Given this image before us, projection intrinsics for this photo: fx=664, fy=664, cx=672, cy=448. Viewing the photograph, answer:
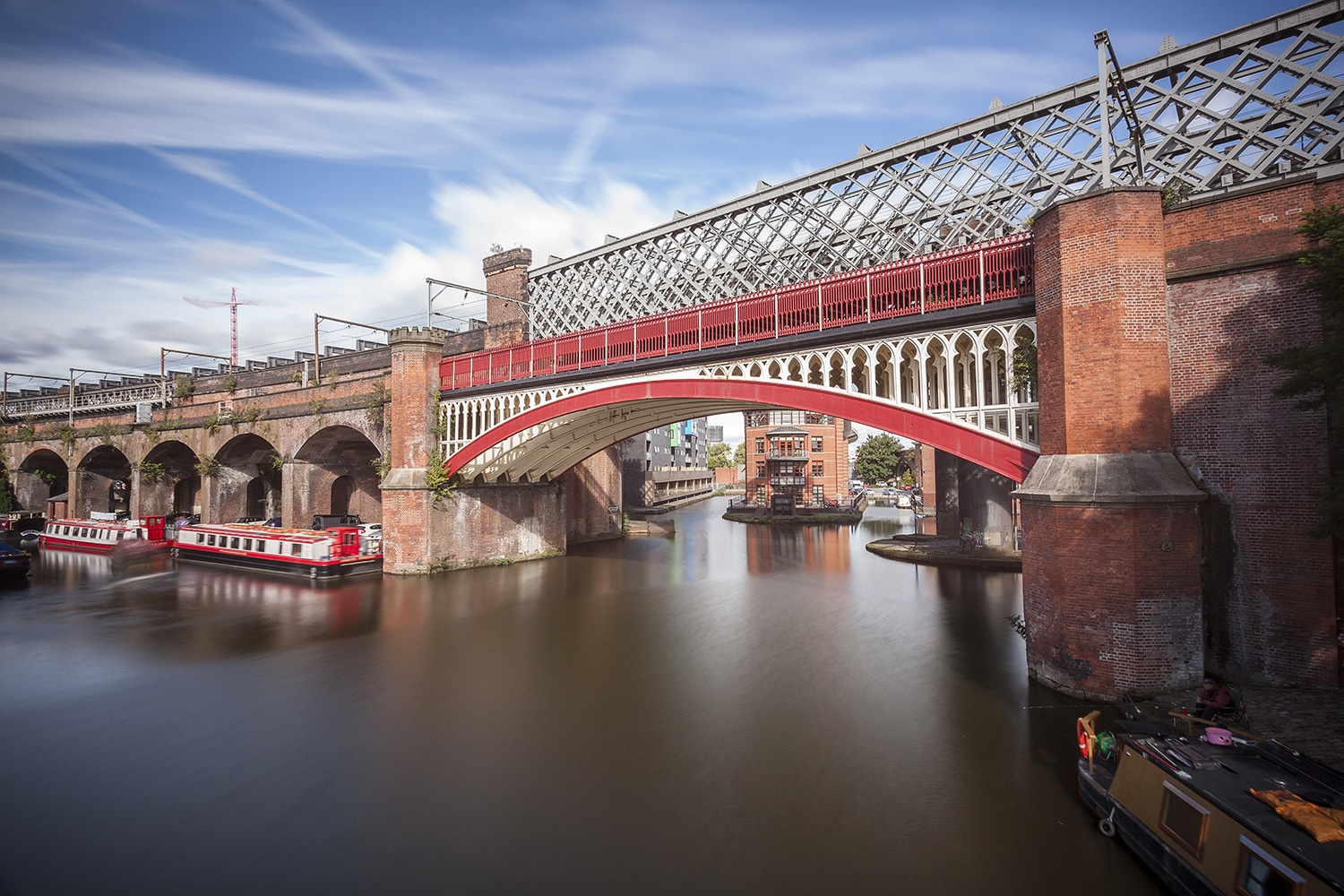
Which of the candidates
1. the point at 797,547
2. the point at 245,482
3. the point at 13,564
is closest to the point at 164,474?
the point at 245,482

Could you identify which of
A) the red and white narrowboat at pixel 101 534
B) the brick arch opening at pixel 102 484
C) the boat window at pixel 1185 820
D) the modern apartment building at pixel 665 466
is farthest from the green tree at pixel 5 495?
the boat window at pixel 1185 820

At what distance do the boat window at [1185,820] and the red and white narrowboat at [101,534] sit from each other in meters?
40.9

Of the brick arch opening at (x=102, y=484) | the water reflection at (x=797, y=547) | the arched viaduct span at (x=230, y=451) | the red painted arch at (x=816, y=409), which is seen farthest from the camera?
the brick arch opening at (x=102, y=484)

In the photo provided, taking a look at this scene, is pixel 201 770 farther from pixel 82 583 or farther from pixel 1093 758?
pixel 82 583

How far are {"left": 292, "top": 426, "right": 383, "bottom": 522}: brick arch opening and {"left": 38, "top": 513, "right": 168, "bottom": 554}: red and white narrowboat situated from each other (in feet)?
27.0

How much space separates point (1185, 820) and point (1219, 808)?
1.77 ft

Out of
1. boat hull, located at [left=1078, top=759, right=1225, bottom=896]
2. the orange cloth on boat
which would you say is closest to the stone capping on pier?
boat hull, located at [left=1078, top=759, right=1225, bottom=896]

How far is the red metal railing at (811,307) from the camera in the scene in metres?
12.4

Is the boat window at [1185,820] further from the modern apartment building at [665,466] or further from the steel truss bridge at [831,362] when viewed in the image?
the modern apartment building at [665,466]

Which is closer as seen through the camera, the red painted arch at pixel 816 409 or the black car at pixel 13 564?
the red painted arch at pixel 816 409

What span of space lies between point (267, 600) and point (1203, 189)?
2833 centimetres

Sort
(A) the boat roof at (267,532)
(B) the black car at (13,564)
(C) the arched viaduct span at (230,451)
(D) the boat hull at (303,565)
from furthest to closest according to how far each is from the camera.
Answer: (C) the arched viaduct span at (230,451) → (A) the boat roof at (267,532) → (D) the boat hull at (303,565) → (B) the black car at (13,564)

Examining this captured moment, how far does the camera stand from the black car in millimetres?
24703

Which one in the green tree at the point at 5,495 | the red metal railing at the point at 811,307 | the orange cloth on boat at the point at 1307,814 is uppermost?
the red metal railing at the point at 811,307
